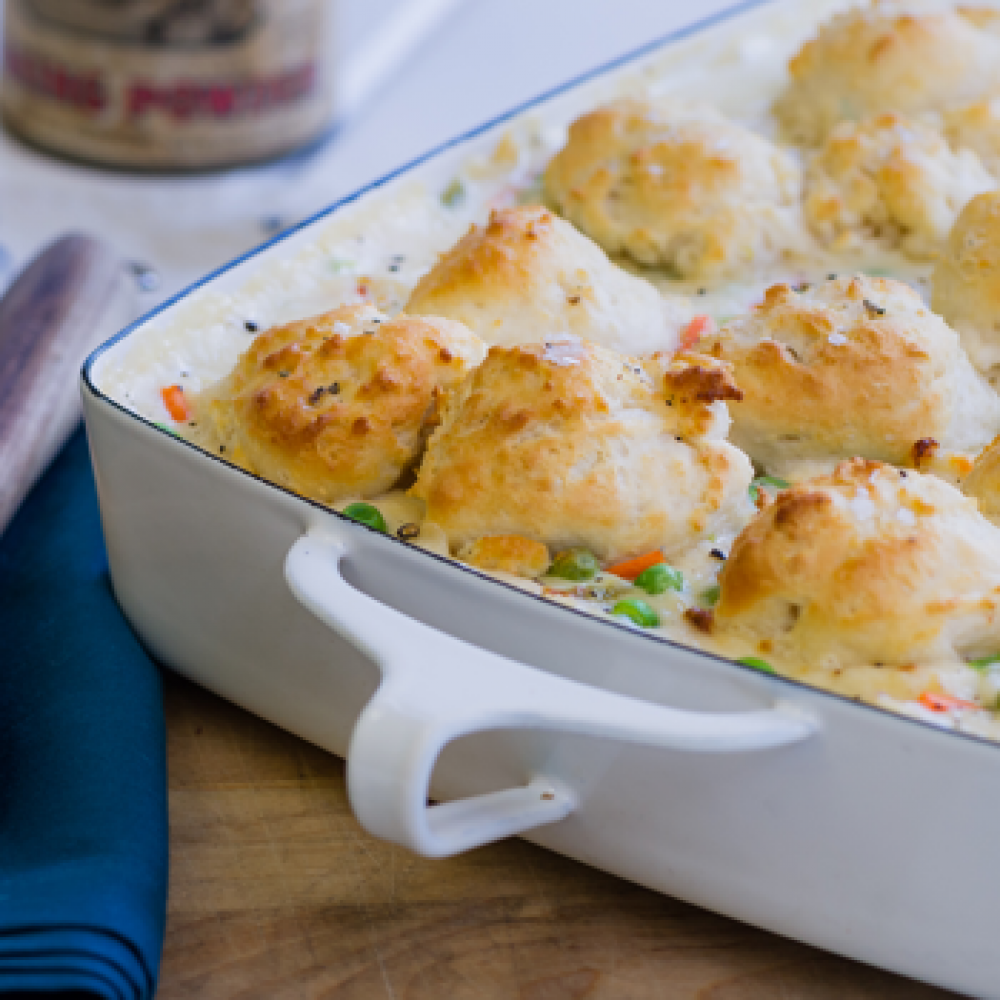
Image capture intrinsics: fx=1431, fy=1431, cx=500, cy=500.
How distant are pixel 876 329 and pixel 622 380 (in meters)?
0.40

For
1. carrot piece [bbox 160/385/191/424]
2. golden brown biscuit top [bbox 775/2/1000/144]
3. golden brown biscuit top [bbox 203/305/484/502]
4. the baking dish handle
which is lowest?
carrot piece [bbox 160/385/191/424]

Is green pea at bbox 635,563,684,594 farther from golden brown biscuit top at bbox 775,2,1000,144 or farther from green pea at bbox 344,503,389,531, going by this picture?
golden brown biscuit top at bbox 775,2,1000,144

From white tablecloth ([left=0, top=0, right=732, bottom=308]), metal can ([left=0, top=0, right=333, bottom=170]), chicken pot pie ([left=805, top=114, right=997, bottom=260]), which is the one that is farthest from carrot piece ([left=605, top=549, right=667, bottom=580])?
metal can ([left=0, top=0, right=333, bottom=170])

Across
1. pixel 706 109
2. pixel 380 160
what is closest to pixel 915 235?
pixel 706 109

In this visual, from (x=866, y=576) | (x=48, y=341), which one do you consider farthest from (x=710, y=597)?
(x=48, y=341)

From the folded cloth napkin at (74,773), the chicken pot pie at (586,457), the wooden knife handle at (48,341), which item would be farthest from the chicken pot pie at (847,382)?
the wooden knife handle at (48,341)

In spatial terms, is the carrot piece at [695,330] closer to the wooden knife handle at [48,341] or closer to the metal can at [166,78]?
the wooden knife handle at [48,341]

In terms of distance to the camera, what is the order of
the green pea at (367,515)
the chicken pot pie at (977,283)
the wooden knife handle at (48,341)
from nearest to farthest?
the green pea at (367,515) < the chicken pot pie at (977,283) < the wooden knife handle at (48,341)

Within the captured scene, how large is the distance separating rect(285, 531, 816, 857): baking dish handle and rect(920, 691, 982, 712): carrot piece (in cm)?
17

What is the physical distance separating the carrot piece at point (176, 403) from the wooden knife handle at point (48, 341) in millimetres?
382

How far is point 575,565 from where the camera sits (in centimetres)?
175

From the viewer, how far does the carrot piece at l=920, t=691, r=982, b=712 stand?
1.55 metres

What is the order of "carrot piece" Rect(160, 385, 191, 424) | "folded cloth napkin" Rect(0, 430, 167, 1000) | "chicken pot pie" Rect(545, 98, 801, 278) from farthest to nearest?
"chicken pot pie" Rect(545, 98, 801, 278)
"carrot piece" Rect(160, 385, 191, 424)
"folded cloth napkin" Rect(0, 430, 167, 1000)

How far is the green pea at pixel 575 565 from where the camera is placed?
1742 mm
